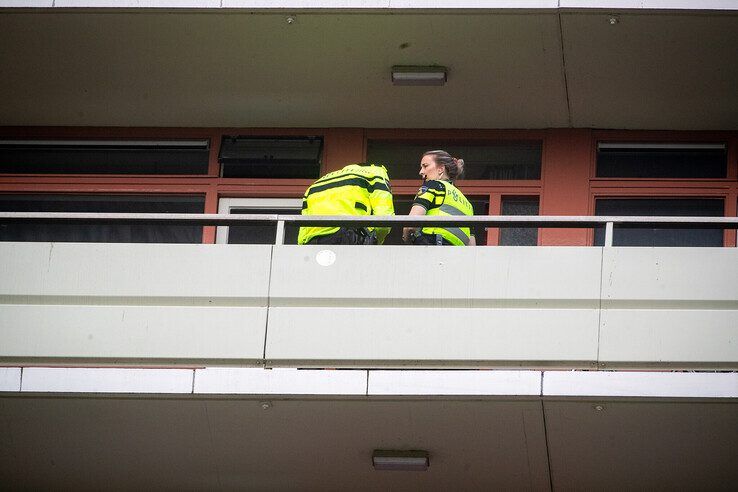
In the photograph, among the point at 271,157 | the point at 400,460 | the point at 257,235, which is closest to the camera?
the point at 400,460

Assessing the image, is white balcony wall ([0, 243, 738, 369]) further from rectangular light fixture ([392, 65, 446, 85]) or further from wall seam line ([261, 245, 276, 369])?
rectangular light fixture ([392, 65, 446, 85])

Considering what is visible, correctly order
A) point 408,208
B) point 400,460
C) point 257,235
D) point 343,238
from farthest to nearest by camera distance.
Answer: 1. point 408,208
2. point 257,235
3. point 400,460
4. point 343,238

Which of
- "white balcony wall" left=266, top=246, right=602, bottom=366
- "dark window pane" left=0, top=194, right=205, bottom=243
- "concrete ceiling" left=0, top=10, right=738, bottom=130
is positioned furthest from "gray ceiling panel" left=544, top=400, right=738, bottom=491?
"dark window pane" left=0, top=194, right=205, bottom=243

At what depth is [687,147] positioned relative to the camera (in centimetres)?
1241

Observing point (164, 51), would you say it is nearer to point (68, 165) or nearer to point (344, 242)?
point (68, 165)

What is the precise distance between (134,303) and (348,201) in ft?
5.44

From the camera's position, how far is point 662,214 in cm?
1224

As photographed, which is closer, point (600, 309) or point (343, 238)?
point (600, 309)

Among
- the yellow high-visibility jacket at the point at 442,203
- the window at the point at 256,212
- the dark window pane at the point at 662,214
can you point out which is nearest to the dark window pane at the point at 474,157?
the dark window pane at the point at 662,214

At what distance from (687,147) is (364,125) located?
2.76 metres

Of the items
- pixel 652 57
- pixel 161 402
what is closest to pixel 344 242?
pixel 161 402

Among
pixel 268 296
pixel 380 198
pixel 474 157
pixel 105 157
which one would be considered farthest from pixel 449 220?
pixel 105 157

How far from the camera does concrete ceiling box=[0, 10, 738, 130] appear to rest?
11.2 metres

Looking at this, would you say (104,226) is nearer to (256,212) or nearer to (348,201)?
(256,212)
